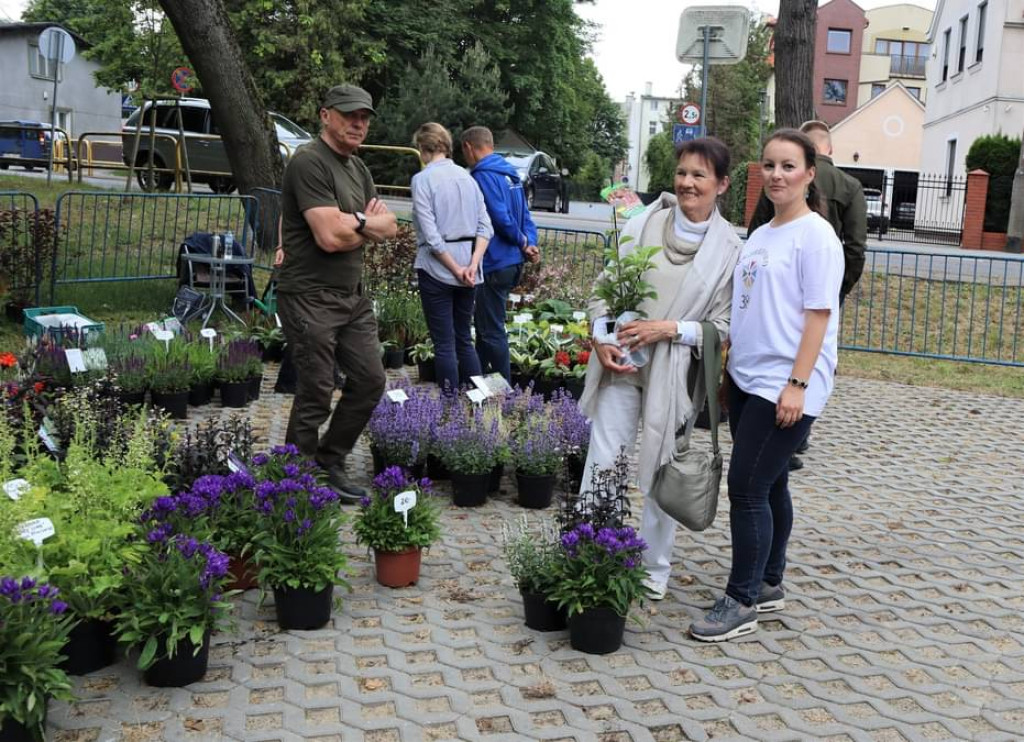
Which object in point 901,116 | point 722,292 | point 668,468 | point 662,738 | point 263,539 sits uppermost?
point 901,116

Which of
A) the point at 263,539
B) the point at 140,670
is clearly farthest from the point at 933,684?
the point at 140,670

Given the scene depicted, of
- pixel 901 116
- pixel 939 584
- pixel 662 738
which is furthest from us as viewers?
pixel 901 116

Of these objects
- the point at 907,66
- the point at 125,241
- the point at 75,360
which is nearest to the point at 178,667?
the point at 75,360

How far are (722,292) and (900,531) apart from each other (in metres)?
2.50

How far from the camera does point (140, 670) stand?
387cm

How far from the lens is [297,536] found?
166 inches

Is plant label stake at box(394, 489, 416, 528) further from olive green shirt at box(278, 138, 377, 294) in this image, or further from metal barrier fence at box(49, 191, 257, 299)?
metal barrier fence at box(49, 191, 257, 299)

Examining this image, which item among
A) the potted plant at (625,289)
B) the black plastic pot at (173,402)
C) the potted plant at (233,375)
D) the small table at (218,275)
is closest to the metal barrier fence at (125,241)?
the small table at (218,275)

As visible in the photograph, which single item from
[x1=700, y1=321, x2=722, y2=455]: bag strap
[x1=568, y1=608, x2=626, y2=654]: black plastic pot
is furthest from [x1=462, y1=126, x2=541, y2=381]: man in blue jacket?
[x1=568, y1=608, x2=626, y2=654]: black plastic pot

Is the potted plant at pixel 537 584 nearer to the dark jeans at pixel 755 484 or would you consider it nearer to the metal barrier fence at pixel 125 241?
the dark jeans at pixel 755 484

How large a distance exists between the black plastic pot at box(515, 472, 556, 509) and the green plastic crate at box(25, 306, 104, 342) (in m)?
3.72

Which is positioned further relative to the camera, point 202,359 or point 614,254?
point 202,359

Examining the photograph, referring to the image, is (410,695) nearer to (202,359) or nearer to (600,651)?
(600,651)

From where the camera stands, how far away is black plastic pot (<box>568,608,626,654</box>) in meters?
4.17
